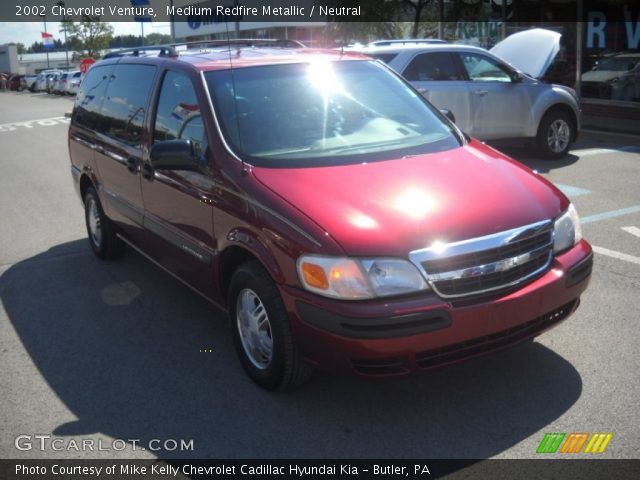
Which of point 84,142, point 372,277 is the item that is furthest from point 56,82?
point 372,277

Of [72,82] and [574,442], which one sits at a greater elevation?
[72,82]

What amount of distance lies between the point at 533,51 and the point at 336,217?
351 inches

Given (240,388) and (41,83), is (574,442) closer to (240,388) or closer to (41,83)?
(240,388)

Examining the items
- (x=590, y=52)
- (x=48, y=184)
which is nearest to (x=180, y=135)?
(x=48, y=184)

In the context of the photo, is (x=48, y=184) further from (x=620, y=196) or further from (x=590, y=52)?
(x=590, y=52)

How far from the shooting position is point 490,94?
Answer: 1054cm

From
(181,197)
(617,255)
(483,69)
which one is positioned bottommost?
(617,255)

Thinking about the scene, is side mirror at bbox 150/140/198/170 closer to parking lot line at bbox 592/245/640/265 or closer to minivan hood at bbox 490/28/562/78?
parking lot line at bbox 592/245/640/265

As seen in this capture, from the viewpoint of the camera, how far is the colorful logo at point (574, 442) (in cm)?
321

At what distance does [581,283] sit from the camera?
3.79 metres

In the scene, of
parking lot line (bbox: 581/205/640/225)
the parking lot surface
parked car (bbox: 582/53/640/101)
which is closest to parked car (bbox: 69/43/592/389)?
the parking lot surface

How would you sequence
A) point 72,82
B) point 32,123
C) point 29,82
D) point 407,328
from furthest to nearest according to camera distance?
point 29,82, point 72,82, point 32,123, point 407,328

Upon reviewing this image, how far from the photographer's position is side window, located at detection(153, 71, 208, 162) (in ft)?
14.3

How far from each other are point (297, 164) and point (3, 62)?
9353 cm
